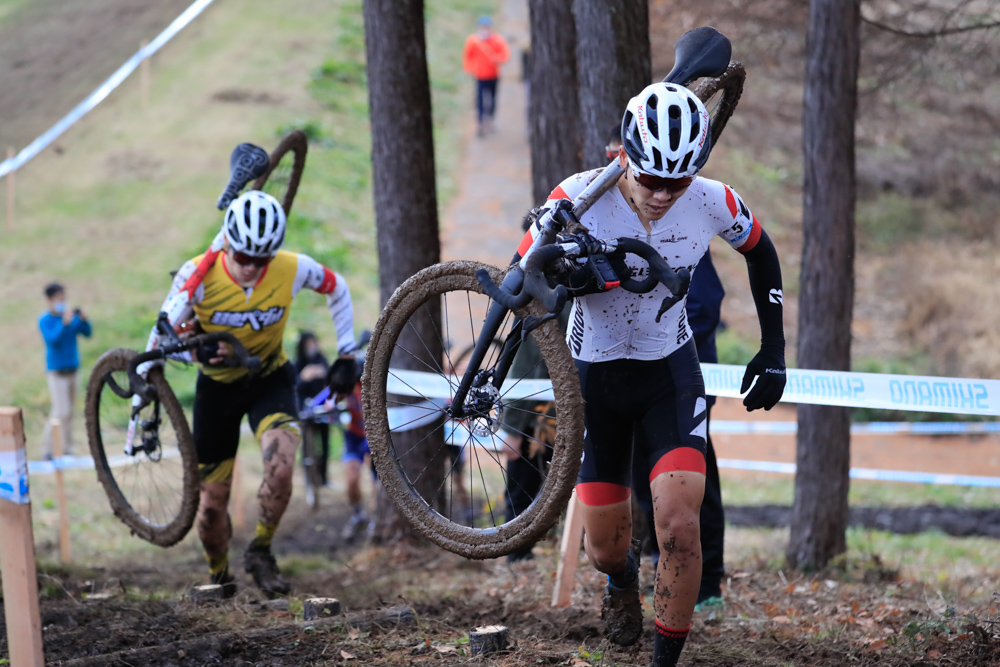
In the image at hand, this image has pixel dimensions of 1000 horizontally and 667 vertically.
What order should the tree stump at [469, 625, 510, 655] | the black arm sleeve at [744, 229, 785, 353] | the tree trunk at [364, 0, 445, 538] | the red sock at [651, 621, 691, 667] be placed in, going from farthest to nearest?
the tree trunk at [364, 0, 445, 538] < the tree stump at [469, 625, 510, 655] < the black arm sleeve at [744, 229, 785, 353] < the red sock at [651, 621, 691, 667]

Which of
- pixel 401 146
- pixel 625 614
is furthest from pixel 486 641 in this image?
pixel 401 146

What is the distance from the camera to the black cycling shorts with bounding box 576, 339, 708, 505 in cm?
414

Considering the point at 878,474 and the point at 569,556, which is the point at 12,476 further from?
the point at 878,474

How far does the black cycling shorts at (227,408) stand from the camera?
6.53 m

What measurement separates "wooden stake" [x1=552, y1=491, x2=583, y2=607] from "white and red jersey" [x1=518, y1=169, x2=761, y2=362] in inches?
68.5

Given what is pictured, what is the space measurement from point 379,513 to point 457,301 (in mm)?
10679

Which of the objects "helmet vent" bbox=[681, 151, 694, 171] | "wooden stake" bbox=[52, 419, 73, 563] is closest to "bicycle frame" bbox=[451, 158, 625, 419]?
"helmet vent" bbox=[681, 151, 694, 171]

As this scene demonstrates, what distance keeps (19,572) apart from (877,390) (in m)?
4.42

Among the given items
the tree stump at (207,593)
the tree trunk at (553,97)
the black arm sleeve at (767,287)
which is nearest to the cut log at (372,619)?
the tree stump at (207,593)

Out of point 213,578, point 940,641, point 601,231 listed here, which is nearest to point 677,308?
point 601,231

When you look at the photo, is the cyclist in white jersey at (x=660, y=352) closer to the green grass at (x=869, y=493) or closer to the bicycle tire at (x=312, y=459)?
the bicycle tire at (x=312, y=459)

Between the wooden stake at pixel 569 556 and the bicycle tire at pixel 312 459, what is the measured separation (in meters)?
6.26

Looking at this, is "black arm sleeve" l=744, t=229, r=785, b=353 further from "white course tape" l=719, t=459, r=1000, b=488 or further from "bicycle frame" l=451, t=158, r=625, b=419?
"white course tape" l=719, t=459, r=1000, b=488

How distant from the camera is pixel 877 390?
18.1 ft
